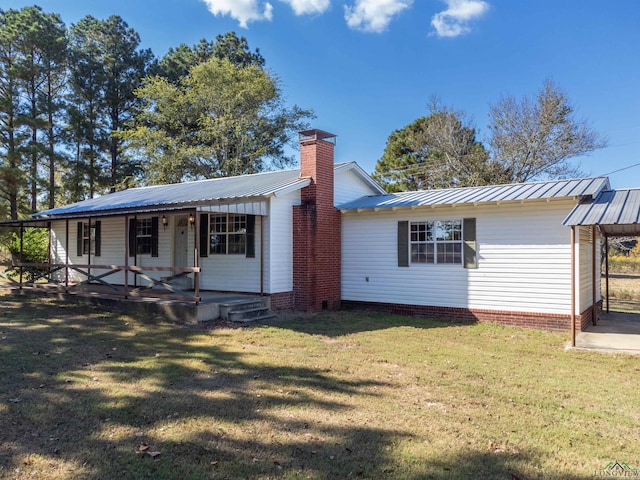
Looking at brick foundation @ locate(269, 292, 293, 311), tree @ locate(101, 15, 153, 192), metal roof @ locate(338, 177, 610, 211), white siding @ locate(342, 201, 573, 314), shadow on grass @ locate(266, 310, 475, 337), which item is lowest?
shadow on grass @ locate(266, 310, 475, 337)

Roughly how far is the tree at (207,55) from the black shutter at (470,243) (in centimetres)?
2745

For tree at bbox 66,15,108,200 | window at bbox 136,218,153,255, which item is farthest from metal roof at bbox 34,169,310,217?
tree at bbox 66,15,108,200

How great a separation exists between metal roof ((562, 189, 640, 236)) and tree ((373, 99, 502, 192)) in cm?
1656

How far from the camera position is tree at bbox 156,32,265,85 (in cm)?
3341

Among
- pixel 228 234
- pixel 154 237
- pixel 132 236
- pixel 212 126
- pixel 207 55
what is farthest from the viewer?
pixel 207 55

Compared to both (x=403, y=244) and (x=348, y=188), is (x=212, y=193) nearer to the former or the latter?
(x=348, y=188)

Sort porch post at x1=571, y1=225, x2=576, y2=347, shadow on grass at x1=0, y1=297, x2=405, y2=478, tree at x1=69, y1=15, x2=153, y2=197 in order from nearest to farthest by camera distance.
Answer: shadow on grass at x1=0, y1=297, x2=405, y2=478, porch post at x1=571, y1=225, x2=576, y2=347, tree at x1=69, y1=15, x2=153, y2=197

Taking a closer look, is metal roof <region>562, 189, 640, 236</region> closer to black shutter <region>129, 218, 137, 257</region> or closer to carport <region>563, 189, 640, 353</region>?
carport <region>563, 189, 640, 353</region>

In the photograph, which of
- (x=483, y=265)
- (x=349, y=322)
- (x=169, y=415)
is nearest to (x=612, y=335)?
(x=483, y=265)

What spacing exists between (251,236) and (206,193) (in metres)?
2.42

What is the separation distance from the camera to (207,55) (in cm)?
3438

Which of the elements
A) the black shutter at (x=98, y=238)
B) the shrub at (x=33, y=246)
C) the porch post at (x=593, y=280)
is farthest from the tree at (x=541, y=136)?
the shrub at (x=33, y=246)

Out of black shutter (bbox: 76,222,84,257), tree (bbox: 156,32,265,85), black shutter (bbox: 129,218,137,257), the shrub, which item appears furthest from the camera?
tree (bbox: 156,32,265,85)

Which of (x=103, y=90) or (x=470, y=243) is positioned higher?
(x=103, y=90)
